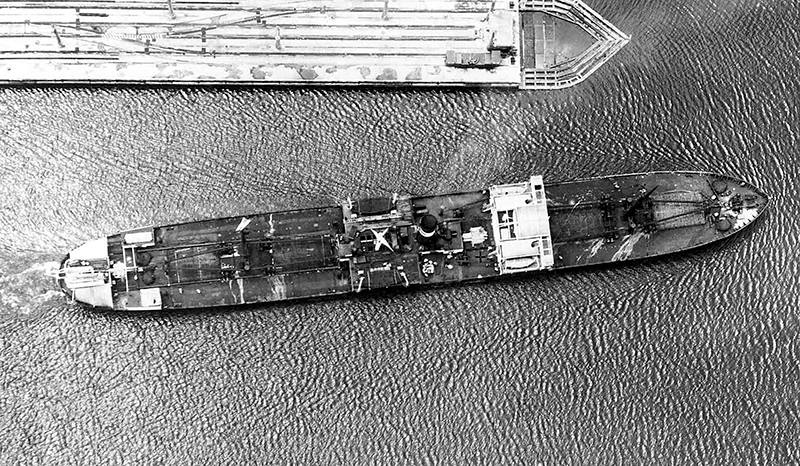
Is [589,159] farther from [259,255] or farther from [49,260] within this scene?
[49,260]

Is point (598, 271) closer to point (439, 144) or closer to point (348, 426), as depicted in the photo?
point (439, 144)

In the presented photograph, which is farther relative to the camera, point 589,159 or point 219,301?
point 589,159

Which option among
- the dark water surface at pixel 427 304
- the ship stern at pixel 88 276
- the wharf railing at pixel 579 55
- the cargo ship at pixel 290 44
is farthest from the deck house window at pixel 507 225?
the ship stern at pixel 88 276

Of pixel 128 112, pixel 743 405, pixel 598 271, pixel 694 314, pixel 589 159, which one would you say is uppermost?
pixel 128 112

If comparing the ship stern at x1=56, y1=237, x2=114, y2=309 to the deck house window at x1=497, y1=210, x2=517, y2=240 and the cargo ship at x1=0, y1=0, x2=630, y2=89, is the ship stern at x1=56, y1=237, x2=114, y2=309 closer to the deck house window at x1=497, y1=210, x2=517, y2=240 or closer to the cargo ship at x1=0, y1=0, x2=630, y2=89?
the cargo ship at x1=0, y1=0, x2=630, y2=89

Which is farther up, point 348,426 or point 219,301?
point 219,301

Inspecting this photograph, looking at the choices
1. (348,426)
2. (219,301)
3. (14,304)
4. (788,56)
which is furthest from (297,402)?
(788,56)

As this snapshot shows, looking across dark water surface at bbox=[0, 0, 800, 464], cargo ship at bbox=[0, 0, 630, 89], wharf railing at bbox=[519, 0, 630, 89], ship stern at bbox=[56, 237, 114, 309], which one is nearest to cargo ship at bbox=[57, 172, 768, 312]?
ship stern at bbox=[56, 237, 114, 309]

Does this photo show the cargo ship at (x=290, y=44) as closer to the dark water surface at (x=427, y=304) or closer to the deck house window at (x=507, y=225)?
the dark water surface at (x=427, y=304)
